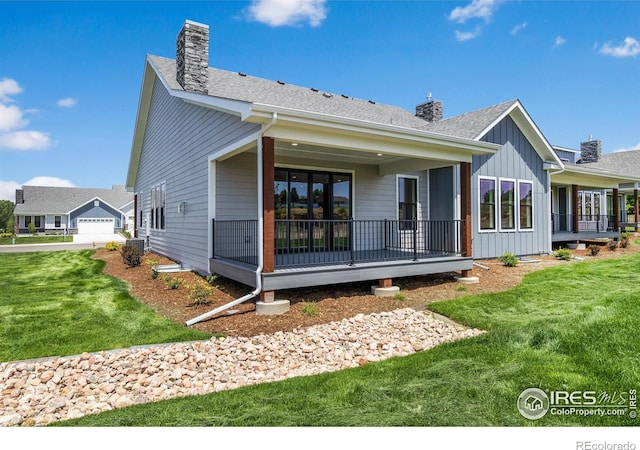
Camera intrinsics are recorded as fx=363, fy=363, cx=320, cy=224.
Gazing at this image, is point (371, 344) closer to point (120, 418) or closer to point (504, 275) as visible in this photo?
point (120, 418)

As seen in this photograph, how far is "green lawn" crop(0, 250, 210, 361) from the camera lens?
4.68 meters

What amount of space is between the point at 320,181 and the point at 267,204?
13.0 ft

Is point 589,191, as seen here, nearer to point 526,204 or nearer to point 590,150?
point 590,150

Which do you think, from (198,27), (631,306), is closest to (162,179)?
(198,27)

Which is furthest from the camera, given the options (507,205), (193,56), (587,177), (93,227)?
(93,227)

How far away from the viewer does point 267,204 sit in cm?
592

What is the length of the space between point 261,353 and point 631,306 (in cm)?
527

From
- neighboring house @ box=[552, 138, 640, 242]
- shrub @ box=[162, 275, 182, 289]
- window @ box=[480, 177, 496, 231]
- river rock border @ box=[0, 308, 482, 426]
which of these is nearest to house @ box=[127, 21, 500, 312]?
shrub @ box=[162, 275, 182, 289]

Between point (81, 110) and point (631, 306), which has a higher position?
point (81, 110)

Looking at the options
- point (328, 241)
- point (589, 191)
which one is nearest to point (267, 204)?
point (328, 241)

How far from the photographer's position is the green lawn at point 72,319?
15.3 ft

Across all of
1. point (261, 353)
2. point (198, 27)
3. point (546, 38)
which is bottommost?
point (261, 353)

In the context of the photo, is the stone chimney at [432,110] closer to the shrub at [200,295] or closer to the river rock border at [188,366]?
the river rock border at [188,366]

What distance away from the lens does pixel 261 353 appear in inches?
176
